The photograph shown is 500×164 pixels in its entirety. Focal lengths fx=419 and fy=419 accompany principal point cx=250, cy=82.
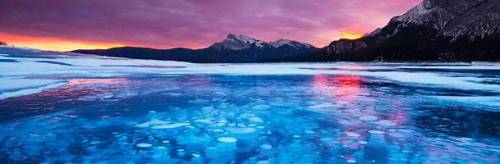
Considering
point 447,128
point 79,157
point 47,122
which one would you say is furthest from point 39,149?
point 447,128

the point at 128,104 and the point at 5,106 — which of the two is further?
the point at 128,104

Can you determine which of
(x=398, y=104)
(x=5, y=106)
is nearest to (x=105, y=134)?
(x=5, y=106)

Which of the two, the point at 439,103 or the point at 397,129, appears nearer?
the point at 397,129

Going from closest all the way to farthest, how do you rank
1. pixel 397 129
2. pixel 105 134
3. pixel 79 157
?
pixel 79 157 < pixel 105 134 < pixel 397 129

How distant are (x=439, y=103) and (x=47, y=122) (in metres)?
11.7

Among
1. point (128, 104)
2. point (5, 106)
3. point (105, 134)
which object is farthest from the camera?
point (128, 104)

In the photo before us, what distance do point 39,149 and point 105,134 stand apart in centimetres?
157

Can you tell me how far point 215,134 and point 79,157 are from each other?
2.78 metres

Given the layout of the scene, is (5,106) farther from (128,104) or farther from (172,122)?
(172,122)

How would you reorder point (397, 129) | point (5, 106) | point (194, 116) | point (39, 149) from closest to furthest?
point (39, 149) → point (397, 129) → point (194, 116) → point (5, 106)

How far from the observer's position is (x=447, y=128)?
9.16 meters

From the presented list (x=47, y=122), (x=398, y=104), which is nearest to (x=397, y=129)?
(x=398, y=104)

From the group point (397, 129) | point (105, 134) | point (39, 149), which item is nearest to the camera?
point (39, 149)

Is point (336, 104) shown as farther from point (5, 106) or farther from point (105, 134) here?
point (5, 106)
